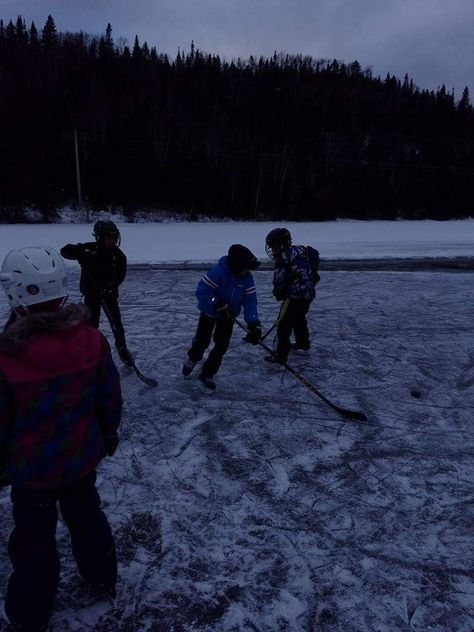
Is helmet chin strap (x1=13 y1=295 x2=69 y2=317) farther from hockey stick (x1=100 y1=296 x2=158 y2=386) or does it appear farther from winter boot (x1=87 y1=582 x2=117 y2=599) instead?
hockey stick (x1=100 y1=296 x2=158 y2=386)

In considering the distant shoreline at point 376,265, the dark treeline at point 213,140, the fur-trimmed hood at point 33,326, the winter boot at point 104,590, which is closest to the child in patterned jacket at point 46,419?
the fur-trimmed hood at point 33,326

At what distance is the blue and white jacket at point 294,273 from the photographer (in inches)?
216

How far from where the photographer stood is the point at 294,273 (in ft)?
18.0

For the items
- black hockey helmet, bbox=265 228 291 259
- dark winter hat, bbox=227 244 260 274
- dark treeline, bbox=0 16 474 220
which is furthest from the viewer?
dark treeline, bbox=0 16 474 220

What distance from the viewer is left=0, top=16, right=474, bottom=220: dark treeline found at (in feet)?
121

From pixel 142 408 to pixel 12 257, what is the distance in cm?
295

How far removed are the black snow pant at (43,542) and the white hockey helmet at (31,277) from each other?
2.78 feet

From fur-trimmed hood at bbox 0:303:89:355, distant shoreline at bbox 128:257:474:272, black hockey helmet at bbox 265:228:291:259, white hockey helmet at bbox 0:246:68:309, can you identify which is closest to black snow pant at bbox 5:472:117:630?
fur-trimmed hood at bbox 0:303:89:355

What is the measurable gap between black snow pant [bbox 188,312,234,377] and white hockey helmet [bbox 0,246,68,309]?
297 cm

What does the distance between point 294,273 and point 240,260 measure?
3.70ft

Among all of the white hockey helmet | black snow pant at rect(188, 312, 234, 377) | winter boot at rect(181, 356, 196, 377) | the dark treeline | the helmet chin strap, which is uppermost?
the dark treeline

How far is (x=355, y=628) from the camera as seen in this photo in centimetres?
242

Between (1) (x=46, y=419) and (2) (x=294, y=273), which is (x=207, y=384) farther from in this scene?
(1) (x=46, y=419)

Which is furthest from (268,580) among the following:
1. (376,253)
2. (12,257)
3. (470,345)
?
(376,253)
